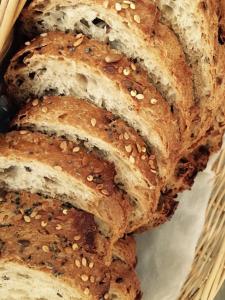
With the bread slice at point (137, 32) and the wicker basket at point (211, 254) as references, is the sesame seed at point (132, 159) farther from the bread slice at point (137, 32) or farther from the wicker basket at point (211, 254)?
the wicker basket at point (211, 254)

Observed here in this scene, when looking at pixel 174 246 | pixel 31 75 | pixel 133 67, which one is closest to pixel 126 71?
pixel 133 67

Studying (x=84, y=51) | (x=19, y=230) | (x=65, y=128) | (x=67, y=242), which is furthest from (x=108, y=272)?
(x=84, y=51)

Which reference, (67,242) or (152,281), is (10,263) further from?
(152,281)

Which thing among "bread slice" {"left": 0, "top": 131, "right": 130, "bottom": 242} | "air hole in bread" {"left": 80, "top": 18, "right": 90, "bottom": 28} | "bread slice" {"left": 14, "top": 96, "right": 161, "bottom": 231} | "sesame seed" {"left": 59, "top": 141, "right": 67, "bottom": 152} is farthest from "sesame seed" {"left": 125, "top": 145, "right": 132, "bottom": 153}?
"air hole in bread" {"left": 80, "top": 18, "right": 90, "bottom": 28}

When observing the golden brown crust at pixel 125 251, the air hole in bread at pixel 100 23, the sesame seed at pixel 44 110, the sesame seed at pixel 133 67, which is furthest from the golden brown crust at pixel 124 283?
the air hole in bread at pixel 100 23

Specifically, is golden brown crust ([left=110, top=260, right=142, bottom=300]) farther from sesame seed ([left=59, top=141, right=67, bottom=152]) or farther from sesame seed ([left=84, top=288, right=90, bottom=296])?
sesame seed ([left=59, top=141, right=67, bottom=152])

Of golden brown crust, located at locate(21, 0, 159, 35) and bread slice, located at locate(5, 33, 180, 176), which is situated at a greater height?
golden brown crust, located at locate(21, 0, 159, 35)

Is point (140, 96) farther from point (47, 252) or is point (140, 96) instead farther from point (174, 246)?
point (174, 246)
